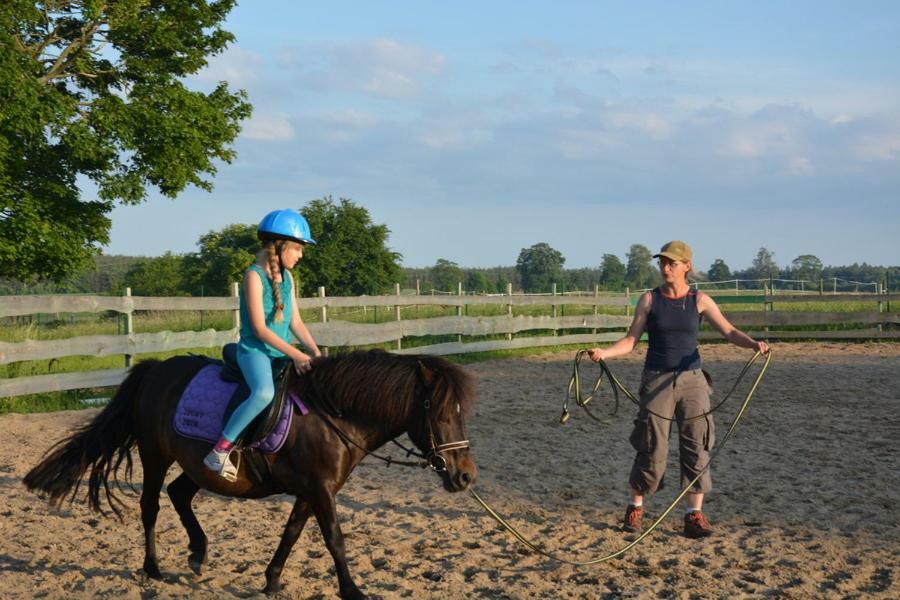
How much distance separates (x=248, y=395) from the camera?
3.97 meters

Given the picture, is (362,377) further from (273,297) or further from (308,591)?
(308,591)

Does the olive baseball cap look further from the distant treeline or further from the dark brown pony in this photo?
the distant treeline

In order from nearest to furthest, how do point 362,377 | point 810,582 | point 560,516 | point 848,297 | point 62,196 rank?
point 362,377
point 810,582
point 560,516
point 62,196
point 848,297

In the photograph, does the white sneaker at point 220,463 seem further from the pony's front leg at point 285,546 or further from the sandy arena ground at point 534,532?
the sandy arena ground at point 534,532

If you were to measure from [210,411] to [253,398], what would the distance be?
36 centimetres

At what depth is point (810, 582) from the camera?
424cm

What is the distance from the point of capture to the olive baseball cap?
517 centimetres

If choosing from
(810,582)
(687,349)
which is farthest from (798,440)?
(810,582)

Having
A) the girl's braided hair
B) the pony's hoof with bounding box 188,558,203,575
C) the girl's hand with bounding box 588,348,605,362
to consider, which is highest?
the girl's braided hair

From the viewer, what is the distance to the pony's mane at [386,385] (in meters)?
3.78

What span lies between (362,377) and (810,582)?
247 cm

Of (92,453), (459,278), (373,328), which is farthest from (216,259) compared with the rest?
(92,453)

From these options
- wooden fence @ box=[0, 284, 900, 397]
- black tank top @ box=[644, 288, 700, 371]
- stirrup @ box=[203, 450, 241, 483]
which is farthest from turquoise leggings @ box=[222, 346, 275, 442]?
wooden fence @ box=[0, 284, 900, 397]

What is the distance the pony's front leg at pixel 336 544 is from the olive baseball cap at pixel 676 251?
256 centimetres
